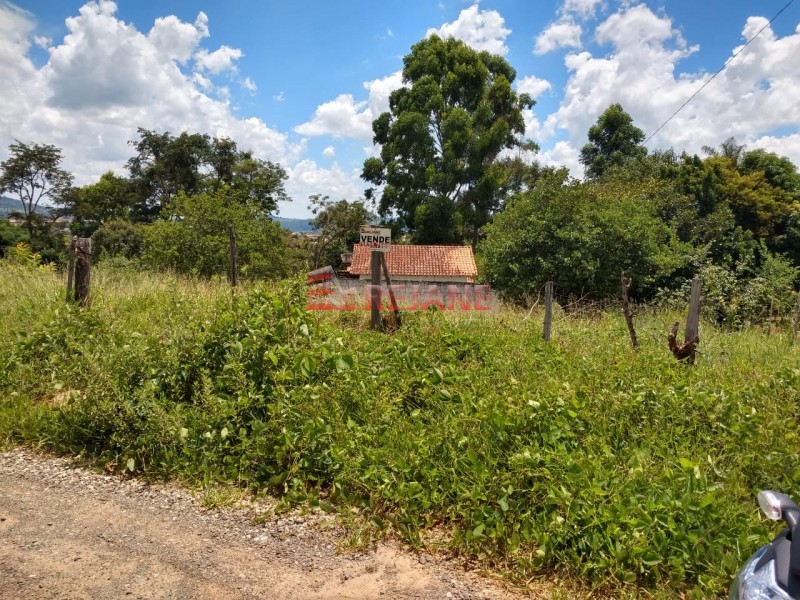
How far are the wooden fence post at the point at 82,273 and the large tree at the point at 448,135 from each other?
22499 millimetres

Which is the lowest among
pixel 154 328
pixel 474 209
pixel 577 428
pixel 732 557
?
pixel 732 557

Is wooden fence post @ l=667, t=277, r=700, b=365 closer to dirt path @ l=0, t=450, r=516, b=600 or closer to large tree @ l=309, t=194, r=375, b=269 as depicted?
dirt path @ l=0, t=450, r=516, b=600

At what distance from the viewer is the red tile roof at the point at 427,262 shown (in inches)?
989

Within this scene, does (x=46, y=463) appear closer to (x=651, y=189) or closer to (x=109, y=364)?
(x=109, y=364)

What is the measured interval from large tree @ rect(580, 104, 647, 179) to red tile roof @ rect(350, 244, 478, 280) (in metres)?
11.3

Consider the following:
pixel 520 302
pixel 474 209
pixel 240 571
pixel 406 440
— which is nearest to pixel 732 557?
pixel 406 440

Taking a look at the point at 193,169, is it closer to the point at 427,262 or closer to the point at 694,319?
the point at 427,262

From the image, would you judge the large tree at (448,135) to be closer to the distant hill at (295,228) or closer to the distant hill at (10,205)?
the distant hill at (295,228)

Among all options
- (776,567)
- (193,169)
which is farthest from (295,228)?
(776,567)

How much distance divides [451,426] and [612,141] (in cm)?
3226

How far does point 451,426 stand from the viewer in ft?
12.3

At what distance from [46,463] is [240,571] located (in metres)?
2.26

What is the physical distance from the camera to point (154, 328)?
543 centimetres

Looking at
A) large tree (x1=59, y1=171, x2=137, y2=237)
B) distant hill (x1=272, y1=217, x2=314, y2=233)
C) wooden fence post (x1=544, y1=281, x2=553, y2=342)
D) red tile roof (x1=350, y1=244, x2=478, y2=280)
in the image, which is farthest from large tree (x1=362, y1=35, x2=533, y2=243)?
wooden fence post (x1=544, y1=281, x2=553, y2=342)
